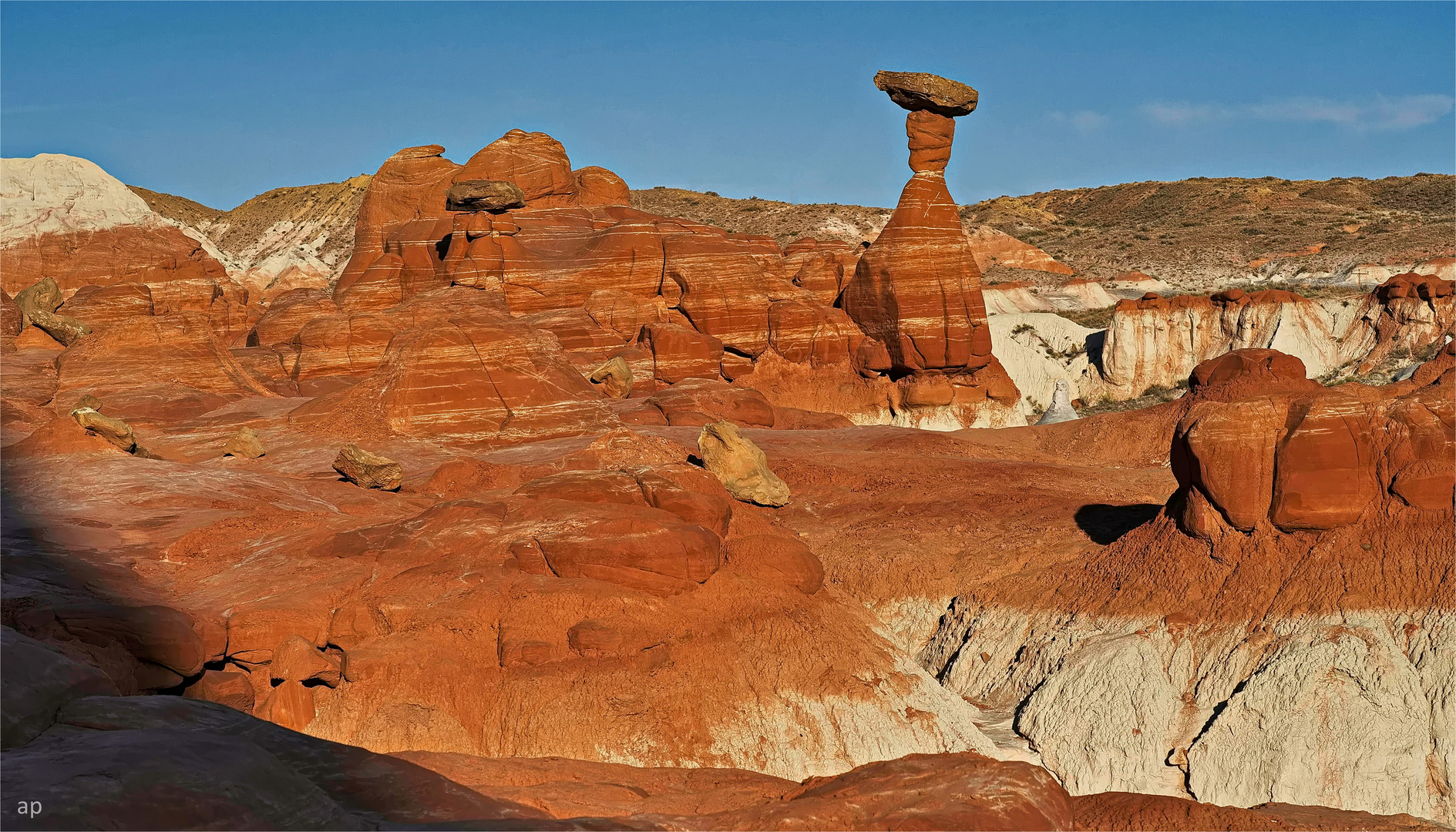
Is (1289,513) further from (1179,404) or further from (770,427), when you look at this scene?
(770,427)

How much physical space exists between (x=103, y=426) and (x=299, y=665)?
9.70 meters

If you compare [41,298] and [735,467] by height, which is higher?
[41,298]

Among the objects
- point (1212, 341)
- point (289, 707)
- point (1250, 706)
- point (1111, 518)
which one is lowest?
point (1250, 706)

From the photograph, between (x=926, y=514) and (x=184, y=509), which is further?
(x=926, y=514)

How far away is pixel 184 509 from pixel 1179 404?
23.8m

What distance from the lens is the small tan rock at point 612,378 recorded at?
36.2m

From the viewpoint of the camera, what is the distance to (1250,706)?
16.0 m

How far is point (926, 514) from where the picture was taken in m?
23.8

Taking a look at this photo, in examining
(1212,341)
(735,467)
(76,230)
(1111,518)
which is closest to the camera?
(1111,518)

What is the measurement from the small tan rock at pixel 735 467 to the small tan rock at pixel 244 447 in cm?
842

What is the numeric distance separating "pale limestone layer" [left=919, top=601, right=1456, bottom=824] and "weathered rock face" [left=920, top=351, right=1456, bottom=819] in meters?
0.02

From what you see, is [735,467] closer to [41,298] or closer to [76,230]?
[41,298]

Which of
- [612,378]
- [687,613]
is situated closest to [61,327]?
[612,378]

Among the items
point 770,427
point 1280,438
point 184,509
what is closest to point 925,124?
point 770,427
